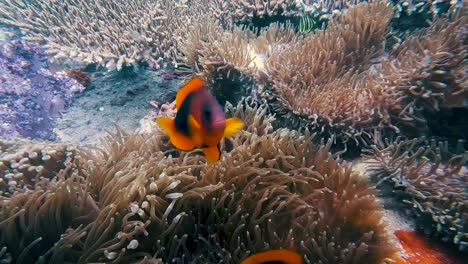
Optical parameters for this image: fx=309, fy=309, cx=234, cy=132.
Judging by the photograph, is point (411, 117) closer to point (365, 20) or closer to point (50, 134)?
point (365, 20)

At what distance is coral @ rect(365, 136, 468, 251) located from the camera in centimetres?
263

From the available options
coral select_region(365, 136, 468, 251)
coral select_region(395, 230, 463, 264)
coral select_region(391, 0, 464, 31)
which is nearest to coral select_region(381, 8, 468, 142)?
coral select_region(365, 136, 468, 251)

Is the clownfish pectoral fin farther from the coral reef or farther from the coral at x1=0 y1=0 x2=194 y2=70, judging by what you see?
the coral at x1=0 y1=0 x2=194 y2=70

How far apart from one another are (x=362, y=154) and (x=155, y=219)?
2.17 meters

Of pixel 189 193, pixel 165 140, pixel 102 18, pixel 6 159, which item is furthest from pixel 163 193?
pixel 102 18

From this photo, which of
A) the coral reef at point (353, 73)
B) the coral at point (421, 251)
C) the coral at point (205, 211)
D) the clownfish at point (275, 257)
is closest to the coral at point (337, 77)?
the coral reef at point (353, 73)

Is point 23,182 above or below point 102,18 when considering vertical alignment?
below

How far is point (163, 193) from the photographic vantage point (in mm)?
2379

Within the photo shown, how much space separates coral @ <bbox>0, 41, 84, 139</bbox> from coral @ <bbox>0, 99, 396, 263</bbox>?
2008mm

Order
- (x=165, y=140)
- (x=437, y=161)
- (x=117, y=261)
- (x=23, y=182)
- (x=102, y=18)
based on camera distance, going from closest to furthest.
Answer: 1. (x=117, y=261)
2. (x=23, y=182)
3. (x=437, y=161)
4. (x=165, y=140)
5. (x=102, y=18)

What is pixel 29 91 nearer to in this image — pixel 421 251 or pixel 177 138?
pixel 177 138

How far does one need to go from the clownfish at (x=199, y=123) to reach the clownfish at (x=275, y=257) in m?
0.51

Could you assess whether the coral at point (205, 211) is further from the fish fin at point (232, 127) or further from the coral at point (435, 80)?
the coral at point (435, 80)

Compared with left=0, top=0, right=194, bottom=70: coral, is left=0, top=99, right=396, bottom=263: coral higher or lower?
lower
